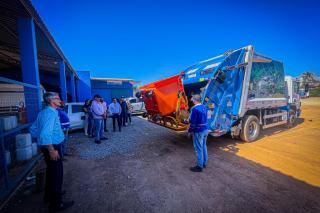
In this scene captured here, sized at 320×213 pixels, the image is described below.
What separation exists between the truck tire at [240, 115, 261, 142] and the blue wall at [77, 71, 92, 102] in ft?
50.5

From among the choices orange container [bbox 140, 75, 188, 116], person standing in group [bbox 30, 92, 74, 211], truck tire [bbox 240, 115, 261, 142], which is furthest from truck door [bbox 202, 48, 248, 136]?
person standing in group [bbox 30, 92, 74, 211]

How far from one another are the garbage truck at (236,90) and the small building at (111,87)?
1665 cm

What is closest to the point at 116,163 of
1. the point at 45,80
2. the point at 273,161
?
the point at 273,161

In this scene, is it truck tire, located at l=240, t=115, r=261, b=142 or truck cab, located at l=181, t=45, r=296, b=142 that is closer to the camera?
truck cab, located at l=181, t=45, r=296, b=142

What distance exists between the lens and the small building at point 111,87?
1986cm

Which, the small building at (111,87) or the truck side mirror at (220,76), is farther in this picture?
the small building at (111,87)

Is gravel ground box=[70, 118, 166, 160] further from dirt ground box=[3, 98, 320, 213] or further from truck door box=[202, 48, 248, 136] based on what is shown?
truck door box=[202, 48, 248, 136]

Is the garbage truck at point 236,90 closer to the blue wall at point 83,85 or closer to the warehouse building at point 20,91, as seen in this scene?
the warehouse building at point 20,91

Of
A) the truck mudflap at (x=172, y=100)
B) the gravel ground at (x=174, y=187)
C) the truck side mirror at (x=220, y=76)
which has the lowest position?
the gravel ground at (x=174, y=187)

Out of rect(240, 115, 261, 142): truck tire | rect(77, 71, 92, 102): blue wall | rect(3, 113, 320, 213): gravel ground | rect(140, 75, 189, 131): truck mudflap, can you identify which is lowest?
rect(3, 113, 320, 213): gravel ground

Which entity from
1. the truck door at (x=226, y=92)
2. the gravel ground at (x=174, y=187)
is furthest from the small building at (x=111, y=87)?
the truck door at (x=226, y=92)

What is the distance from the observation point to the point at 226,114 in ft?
16.1

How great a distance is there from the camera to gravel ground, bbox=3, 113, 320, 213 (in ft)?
7.70

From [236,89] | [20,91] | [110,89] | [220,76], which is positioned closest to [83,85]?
[110,89]
